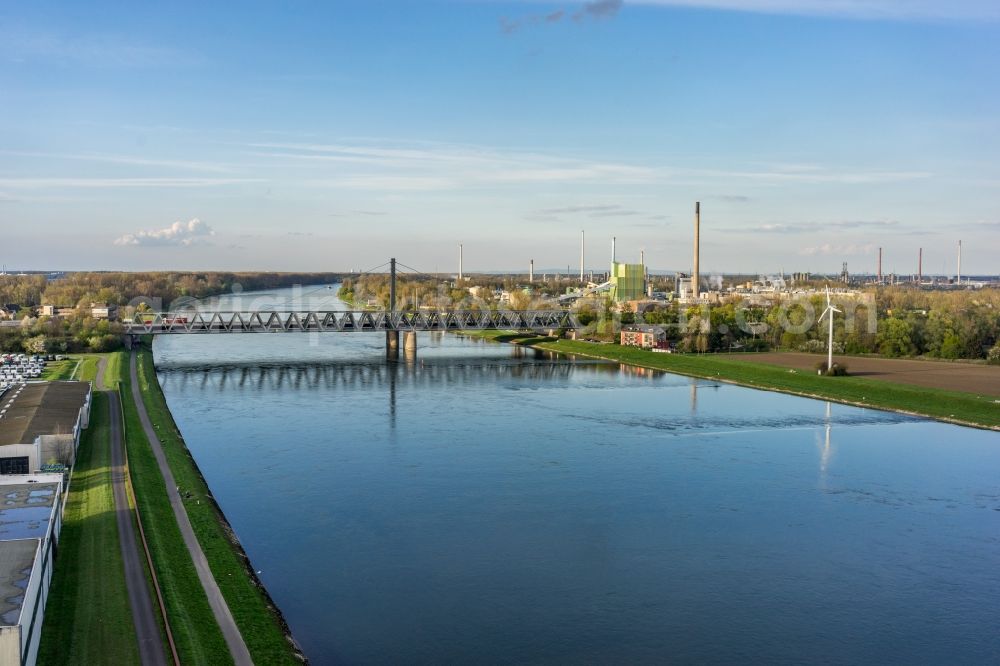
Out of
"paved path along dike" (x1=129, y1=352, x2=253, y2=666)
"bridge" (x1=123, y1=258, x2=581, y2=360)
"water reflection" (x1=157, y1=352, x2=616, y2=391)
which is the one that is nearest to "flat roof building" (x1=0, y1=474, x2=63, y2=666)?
"paved path along dike" (x1=129, y1=352, x2=253, y2=666)

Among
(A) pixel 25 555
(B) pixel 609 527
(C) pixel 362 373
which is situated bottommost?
(B) pixel 609 527

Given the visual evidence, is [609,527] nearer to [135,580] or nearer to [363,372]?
[135,580]

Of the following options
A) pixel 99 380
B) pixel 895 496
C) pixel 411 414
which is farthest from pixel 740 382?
pixel 99 380

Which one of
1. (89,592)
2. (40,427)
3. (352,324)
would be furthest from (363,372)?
(89,592)

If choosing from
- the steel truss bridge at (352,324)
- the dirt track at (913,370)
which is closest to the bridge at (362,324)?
the steel truss bridge at (352,324)

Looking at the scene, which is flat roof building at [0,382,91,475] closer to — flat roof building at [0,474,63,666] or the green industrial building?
flat roof building at [0,474,63,666]
